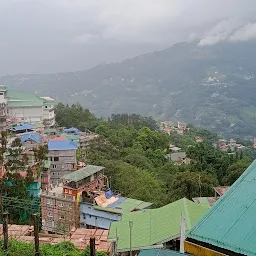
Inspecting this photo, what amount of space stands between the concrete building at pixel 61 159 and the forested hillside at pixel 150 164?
1877 millimetres

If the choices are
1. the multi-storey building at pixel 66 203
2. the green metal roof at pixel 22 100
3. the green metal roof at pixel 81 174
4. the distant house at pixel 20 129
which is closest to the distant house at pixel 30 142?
the distant house at pixel 20 129

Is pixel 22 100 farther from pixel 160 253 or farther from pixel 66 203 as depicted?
pixel 160 253

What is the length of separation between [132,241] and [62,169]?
742 inches

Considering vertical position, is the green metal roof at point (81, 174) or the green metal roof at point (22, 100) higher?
the green metal roof at point (22, 100)

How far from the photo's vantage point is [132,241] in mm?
15141

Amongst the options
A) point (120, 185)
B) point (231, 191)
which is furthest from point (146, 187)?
point (231, 191)

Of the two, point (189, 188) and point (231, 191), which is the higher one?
point (231, 191)

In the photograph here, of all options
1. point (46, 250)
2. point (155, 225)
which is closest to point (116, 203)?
point (155, 225)

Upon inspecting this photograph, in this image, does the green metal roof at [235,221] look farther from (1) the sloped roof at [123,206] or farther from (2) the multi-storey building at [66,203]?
(2) the multi-storey building at [66,203]

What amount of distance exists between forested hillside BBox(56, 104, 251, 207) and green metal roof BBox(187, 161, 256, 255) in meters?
19.1

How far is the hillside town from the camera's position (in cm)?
679

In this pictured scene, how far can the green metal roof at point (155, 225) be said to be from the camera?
48.8 feet

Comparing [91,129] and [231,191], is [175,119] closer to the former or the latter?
[91,129]

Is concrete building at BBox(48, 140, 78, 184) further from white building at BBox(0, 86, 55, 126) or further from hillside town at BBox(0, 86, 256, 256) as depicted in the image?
white building at BBox(0, 86, 55, 126)
